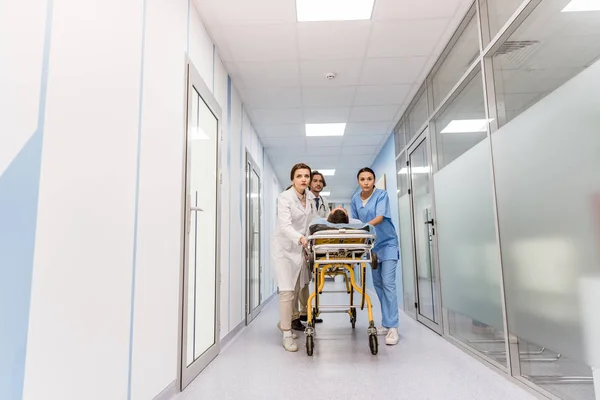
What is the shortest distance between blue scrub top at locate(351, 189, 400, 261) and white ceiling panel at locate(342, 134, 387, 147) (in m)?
3.13

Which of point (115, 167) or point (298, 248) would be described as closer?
point (115, 167)

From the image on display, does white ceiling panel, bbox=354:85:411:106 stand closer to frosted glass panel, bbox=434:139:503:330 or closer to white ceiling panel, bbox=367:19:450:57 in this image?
white ceiling panel, bbox=367:19:450:57

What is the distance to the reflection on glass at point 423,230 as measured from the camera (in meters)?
4.31

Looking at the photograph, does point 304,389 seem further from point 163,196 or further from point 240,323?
point 240,323

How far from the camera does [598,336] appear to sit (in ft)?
5.30

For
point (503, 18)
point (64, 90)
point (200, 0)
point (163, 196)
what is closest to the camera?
point (64, 90)

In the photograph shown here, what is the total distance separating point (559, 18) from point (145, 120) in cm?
218

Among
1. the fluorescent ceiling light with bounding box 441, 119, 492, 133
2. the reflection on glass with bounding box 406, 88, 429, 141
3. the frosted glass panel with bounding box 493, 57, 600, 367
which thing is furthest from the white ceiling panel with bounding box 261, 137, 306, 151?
the frosted glass panel with bounding box 493, 57, 600, 367

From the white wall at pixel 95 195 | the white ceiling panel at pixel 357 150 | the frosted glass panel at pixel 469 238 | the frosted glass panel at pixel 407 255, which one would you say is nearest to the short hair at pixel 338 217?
the frosted glass panel at pixel 469 238

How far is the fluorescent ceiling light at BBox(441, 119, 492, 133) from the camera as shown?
110 inches

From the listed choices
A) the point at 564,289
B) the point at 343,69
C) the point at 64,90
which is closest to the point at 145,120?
the point at 64,90

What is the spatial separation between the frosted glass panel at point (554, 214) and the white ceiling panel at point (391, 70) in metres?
1.90

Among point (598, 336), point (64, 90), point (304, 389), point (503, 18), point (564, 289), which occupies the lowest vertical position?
point (304, 389)

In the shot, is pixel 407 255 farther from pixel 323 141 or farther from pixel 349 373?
pixel 349 373
